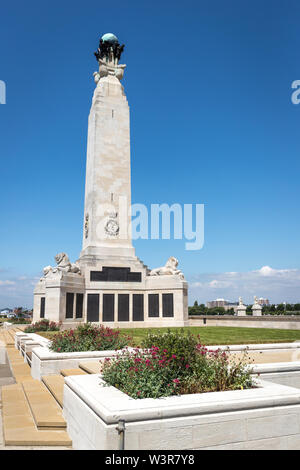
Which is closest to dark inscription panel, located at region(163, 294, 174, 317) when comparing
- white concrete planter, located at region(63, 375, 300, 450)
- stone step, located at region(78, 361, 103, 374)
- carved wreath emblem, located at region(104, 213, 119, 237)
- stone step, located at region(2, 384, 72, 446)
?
carved wreath emblem, located at region(104, 213, 119, 237)

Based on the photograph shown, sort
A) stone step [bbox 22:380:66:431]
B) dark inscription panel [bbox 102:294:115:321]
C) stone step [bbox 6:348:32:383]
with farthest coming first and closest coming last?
1. dark inscription panel [bbox 102:294:115:321]
2. stone step [bbox 6:348:32:383]
3. stone step [bbox 22:380:66:431]

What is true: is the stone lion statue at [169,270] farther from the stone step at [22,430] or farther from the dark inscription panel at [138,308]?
the stone step at [22,430]

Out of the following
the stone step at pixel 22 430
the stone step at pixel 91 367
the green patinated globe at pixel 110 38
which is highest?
the green patinated globe at pixel 110 38

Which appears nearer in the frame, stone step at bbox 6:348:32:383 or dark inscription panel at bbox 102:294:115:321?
stone step at bbox 6:348:32:383

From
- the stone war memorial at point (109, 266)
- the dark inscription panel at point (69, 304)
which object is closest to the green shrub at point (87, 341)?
the stone war memorial at point (109, 266)

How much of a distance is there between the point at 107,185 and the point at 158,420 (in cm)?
3424

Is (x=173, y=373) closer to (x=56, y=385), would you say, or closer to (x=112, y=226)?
(x=56, y=385)

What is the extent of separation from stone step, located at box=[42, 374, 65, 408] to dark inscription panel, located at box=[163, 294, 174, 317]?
23914 millimetres

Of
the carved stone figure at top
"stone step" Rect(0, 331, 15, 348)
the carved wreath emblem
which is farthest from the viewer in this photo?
the carved stone figure at top

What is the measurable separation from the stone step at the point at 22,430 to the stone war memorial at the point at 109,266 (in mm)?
21969

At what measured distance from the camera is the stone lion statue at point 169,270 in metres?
36.0

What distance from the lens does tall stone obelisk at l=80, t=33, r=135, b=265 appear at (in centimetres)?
3709

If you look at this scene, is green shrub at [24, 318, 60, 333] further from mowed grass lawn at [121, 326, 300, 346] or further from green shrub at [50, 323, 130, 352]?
green shrub at [50, 323, 130, 352]
